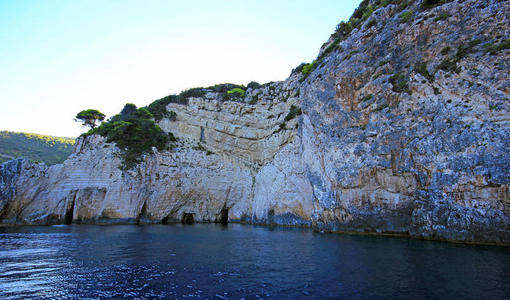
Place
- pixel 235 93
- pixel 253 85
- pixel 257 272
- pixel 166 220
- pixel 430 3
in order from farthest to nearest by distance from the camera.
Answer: pixel 253 85
pixel 235 93
pixel 166 220
pixel 430 3
pixel 257 272

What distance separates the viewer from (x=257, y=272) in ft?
33.6

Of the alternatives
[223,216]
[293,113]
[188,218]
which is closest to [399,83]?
[293,113]

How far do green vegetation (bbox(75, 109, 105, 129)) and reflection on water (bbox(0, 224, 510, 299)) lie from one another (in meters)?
37.4

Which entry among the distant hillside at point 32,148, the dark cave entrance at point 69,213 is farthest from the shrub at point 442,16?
the distant hillside at point 32,148

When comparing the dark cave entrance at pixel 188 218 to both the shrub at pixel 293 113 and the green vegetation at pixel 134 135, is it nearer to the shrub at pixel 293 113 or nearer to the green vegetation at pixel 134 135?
the green vegetation at pixel 134 135

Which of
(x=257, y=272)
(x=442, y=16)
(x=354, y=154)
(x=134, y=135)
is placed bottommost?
(x=257, y=272)

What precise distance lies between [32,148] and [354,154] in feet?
247

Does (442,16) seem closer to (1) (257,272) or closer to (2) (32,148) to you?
(1) (257,272)

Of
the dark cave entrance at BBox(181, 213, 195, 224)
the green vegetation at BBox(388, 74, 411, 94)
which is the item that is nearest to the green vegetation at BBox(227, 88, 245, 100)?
the dark cave entrance at BBox(181, 213, 195, 224)

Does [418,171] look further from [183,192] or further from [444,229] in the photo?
[183,192]

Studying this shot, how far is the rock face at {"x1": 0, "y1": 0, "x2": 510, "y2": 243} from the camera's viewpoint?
16.5 meters

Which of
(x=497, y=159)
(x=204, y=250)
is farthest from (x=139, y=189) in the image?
(x=497, y=159)

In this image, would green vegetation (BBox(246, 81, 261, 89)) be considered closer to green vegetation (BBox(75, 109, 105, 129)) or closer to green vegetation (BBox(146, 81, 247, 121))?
green vegetation (BBox(146, 81, 247, 121))

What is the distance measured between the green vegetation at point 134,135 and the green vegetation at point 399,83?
3240 cm
